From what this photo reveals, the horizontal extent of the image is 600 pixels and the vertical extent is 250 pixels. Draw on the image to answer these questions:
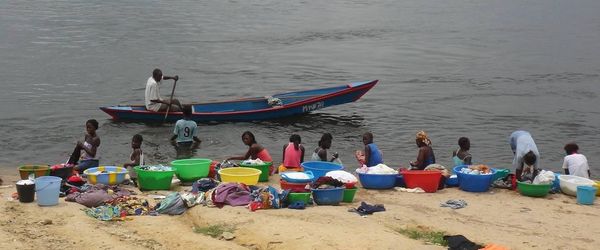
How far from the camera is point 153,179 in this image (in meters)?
12.1

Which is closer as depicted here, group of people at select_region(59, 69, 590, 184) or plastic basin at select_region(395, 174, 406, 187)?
plastic basin at select_region(395, 174, 406, 187)

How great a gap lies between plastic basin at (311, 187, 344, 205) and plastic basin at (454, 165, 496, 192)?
2716 millimetres

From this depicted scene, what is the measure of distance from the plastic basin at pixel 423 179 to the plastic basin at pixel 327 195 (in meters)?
1.96

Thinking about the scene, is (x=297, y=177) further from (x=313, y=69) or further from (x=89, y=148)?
(x=313, y=69)

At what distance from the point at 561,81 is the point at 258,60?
44.0 feet

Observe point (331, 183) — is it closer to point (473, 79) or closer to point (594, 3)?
point (473, 79)

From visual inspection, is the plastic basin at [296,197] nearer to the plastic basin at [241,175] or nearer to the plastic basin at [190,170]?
the plastic basin at [241,175]

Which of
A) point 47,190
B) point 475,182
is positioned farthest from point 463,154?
point 47,190

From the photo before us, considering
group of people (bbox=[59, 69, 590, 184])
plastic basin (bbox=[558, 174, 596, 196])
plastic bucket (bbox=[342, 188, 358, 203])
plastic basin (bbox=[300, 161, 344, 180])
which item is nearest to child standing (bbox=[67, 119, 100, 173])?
group of people (bbox=[59, 69, 590, 184])

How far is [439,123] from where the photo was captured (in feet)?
75.9

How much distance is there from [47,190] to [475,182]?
6862mm

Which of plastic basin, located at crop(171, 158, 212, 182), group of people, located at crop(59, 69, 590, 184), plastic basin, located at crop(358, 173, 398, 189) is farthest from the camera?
group of people, located at crop(59, 69, 590, 184)

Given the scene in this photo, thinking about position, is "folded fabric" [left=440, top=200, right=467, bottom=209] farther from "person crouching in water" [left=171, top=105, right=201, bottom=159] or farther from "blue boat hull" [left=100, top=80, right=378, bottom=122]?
"blue boat hull" [left=100, top=80, right=378, bottom=122]

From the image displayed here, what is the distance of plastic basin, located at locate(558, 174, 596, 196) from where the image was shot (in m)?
12.5
